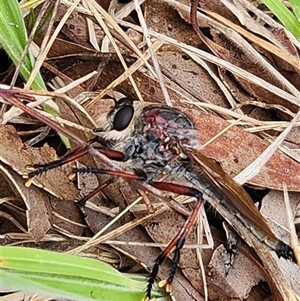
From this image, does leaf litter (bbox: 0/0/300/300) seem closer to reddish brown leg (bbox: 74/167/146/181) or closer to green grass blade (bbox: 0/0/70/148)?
reddish brown leg (bbox: 74/167/146/181)

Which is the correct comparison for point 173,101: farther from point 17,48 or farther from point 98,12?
point 17,48

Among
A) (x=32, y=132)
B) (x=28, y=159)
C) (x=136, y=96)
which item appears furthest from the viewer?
(x=136, y=96)

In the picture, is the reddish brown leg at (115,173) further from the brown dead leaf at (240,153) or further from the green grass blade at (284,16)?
the green grass blade at (284,16)

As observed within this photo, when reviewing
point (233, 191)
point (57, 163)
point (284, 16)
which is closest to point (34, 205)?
point (57, 163)

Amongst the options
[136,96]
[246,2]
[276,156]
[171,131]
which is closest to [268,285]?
[276,156]

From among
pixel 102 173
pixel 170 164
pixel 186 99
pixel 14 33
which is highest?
pixel 14 33

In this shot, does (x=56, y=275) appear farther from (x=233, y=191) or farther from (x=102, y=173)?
(x=233, y=191)

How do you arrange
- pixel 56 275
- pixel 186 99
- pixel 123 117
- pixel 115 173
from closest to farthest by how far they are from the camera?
pixel 56 275
pixel 115 173
pixel 123 117
pixel 186 99
